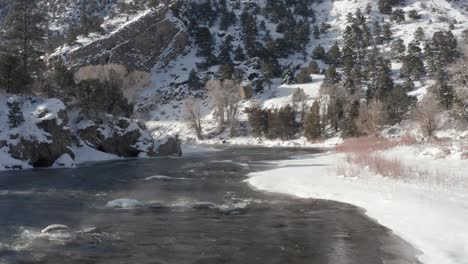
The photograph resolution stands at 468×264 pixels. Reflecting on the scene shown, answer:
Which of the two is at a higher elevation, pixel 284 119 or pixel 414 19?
pixel 414 19

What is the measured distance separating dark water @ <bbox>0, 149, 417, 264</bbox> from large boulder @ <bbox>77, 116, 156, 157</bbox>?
25.6 m

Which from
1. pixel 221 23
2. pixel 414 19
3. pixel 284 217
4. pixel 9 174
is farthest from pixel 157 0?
pixel 284 217

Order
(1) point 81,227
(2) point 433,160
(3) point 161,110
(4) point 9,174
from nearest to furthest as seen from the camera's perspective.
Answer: (1) point 81,227, (2) point 433,160, (4) point 9,174, (3) point 161,110

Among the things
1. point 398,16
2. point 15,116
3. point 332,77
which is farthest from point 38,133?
point 398,16

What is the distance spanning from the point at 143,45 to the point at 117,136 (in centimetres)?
8715

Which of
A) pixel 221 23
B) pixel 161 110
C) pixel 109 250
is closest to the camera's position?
pixel 109 250

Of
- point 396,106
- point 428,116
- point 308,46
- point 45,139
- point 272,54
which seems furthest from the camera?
point 308,46

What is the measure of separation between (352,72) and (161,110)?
1817 inches

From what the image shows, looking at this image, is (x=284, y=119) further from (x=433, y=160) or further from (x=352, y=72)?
(x=433, y=160)

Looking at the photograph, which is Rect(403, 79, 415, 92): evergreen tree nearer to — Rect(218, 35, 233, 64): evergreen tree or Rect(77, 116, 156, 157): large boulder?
Rect(218, 35, 233, 64): evergreen tree

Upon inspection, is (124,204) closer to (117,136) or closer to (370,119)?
(117,136)

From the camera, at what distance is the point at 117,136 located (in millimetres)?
52406

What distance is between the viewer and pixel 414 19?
139m

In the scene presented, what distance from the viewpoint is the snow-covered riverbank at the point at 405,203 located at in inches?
465
